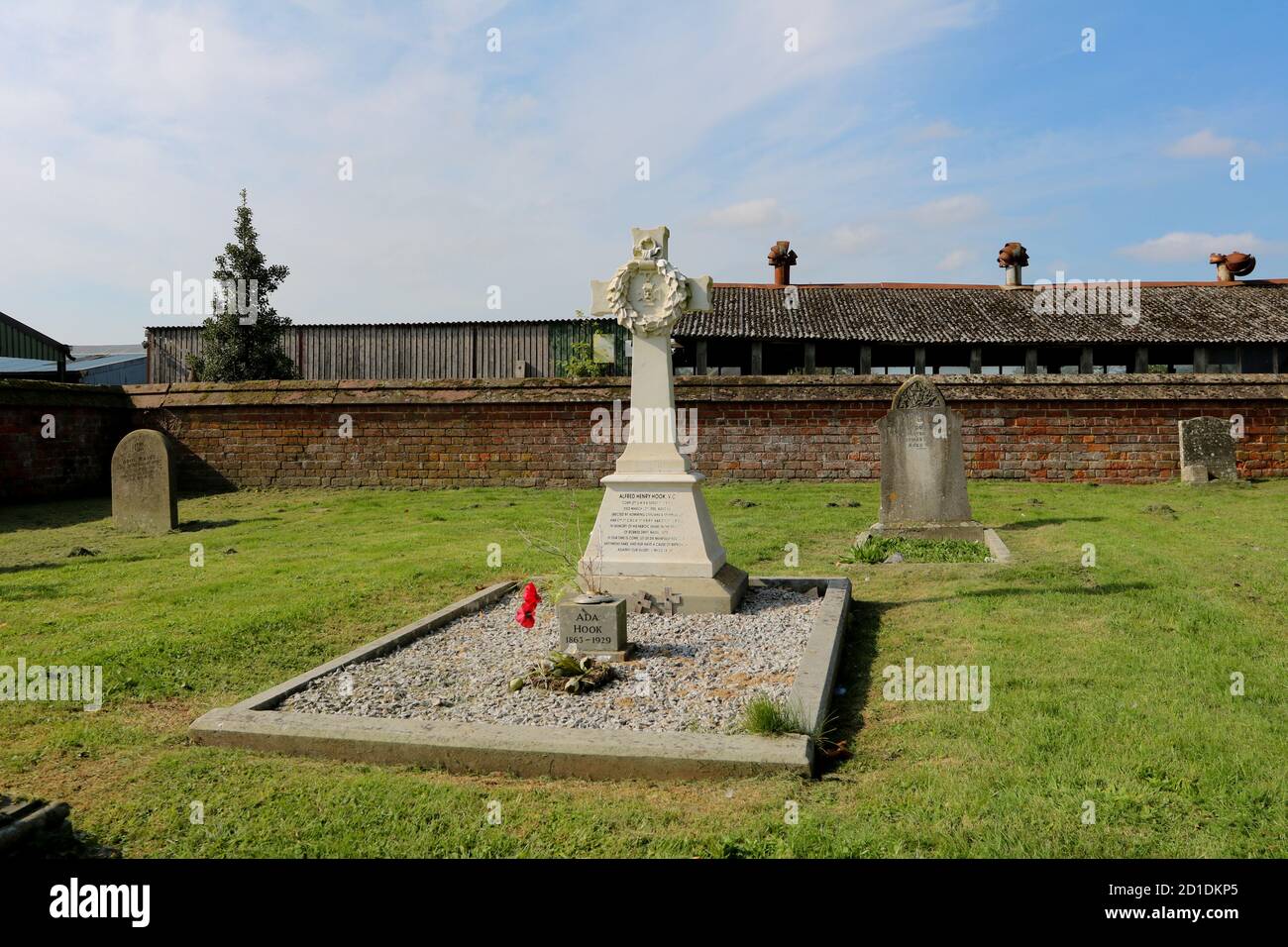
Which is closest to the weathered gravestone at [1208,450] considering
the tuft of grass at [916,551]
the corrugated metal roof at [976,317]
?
the tuft of grass at [916,551]

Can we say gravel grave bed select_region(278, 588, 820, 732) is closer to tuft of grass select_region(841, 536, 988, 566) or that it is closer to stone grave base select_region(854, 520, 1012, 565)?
tuft of grass select_region(841, 536, 988, 566)

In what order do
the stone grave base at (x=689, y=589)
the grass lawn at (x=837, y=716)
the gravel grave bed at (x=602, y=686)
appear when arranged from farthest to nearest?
the stone grave base at (x=689, y=589), the gravel grave bed at (x=602, y=686), the grass lawn at (x=837, y=716)

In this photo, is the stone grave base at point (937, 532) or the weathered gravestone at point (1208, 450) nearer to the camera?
the stone grave base at point (937, 532)

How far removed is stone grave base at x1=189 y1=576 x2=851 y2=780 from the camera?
367 cm

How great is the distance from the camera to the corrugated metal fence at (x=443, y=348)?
23.8 m

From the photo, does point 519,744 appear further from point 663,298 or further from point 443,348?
point 443,348

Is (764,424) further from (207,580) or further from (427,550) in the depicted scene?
(207,580)

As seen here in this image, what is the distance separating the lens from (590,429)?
15.6 metres

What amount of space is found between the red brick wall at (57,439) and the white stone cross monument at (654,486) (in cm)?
1200

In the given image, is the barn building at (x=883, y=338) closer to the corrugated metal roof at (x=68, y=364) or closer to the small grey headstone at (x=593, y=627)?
the corrugated metal roof at (x=68, y=364)
